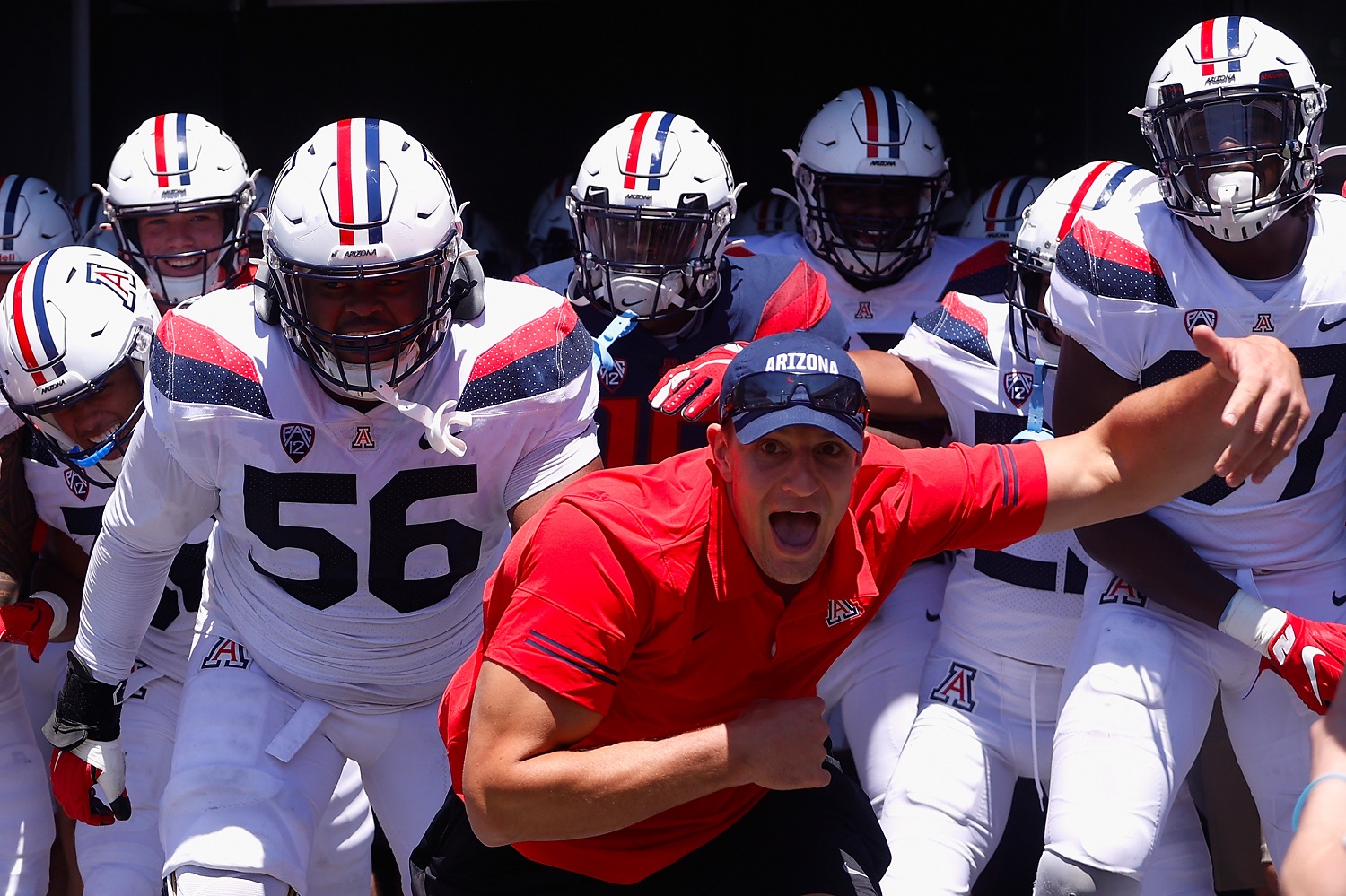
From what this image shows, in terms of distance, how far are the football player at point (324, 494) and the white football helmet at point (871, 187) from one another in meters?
1.39

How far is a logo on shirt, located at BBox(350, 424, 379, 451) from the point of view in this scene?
2951 millimetres

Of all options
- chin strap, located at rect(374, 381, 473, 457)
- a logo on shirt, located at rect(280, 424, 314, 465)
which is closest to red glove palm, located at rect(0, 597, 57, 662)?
a logo on shirt, located at rect(280, 424, 314, 465)

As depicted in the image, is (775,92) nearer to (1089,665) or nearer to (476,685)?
(1089,665)

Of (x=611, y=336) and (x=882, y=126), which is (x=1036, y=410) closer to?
(x=611, y=336)

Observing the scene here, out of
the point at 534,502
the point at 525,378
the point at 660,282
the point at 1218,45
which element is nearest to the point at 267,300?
the point at 525,378

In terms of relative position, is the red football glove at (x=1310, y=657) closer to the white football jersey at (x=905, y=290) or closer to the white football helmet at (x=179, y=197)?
the white football jersey at (x=905, y=290)

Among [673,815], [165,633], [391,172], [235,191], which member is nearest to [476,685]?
[673,815]

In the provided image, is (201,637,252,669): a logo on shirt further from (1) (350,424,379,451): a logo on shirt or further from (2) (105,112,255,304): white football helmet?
(2) (105,112,255,304): white football helmet

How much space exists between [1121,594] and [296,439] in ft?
5.36

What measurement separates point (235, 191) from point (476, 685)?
271 centimetres

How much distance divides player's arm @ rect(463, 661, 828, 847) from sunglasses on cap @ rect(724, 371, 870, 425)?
456 mm

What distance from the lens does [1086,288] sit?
3.08 m

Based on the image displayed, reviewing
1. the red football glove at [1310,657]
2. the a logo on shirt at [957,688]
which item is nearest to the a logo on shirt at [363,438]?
the a logo on shirt at [957,688]

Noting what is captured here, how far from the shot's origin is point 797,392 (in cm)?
233
